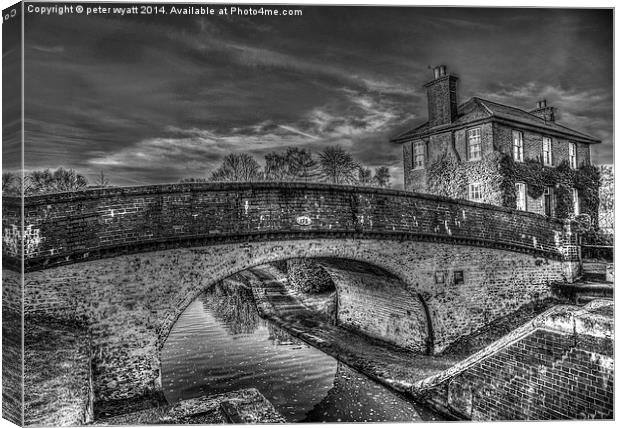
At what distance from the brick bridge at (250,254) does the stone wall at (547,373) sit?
231 centimetres

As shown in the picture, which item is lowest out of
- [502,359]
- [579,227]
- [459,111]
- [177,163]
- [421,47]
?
[502,359]

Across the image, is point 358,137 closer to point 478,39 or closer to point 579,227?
point 478,39

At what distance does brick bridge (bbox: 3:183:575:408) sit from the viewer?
17.9 feet

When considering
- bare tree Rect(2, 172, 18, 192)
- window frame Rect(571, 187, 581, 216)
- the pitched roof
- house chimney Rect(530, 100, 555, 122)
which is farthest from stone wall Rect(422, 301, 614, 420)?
bare tree Rect(2, 172, 18, 192)

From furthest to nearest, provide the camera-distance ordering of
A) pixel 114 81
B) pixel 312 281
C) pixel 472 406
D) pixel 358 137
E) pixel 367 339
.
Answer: pixel 312 281 → pixel 367 339 → pixel 358 137 → pixel 472 406 → pixel 114 81

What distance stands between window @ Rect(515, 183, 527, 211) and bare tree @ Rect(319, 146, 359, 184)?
335 cm

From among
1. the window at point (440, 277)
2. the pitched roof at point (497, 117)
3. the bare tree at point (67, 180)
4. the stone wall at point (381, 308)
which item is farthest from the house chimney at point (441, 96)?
the bare tree at point (67, 180)

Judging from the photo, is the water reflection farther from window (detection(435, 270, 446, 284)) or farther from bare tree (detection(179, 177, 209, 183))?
bare tree (detection(179, 177, 209, 183))

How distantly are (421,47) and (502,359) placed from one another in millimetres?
4235

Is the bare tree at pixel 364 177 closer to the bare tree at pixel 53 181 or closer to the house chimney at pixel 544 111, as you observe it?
the house chimney at pixel 544 111

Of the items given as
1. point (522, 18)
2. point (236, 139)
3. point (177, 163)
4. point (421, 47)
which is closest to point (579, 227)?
point (522, 18)

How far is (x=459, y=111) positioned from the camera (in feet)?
24.4

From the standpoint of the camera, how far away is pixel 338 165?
673 cm

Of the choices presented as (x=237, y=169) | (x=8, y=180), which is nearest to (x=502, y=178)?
(x=237, y=169)
